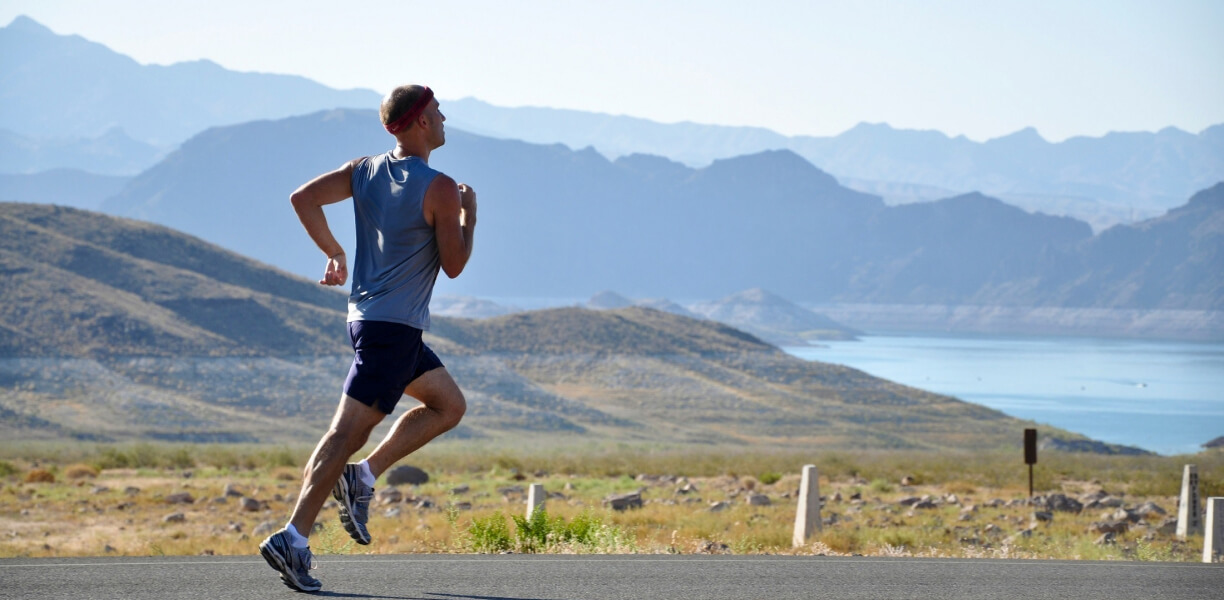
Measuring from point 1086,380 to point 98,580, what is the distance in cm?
14621

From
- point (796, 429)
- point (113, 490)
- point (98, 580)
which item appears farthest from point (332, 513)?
point (796, 429)

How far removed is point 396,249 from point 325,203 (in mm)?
478

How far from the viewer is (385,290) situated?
5.34 m

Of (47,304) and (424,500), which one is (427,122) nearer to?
(424,500)

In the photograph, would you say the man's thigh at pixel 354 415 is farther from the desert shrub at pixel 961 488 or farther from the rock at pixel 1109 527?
the desert shrub at pixel 961 488

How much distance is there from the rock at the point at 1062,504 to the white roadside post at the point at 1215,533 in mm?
14493

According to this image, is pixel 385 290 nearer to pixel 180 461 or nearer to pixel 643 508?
pixel 643 508

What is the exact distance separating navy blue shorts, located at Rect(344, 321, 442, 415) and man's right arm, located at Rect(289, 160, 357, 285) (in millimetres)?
304

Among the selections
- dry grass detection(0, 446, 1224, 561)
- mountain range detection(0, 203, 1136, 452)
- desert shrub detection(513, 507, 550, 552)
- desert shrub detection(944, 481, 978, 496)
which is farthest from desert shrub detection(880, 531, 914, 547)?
mountain range detection(0, 203, 1136, 452)

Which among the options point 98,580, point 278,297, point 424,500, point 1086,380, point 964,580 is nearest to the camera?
point 98,580

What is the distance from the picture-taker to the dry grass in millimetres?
12133

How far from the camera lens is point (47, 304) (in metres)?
70.0

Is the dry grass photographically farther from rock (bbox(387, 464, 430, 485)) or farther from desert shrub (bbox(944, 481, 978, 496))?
rock (bbox(387, 464, 430, 485))

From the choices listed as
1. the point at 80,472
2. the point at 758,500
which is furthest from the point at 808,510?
the point at 80,472
